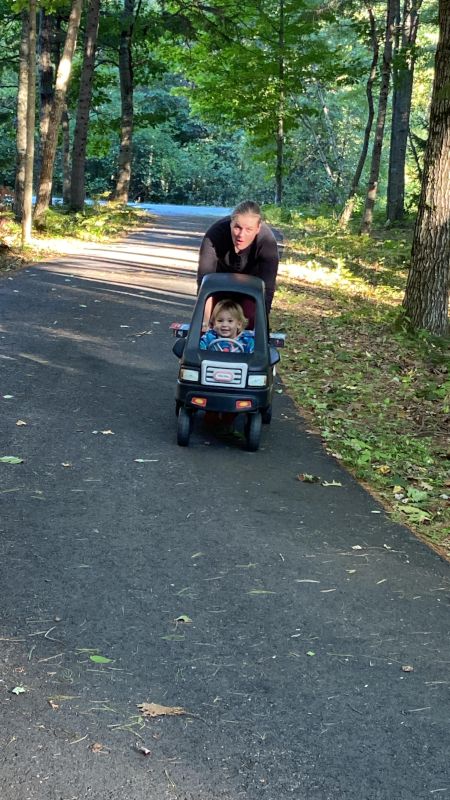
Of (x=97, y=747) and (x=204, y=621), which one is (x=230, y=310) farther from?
(x=97, y=747)

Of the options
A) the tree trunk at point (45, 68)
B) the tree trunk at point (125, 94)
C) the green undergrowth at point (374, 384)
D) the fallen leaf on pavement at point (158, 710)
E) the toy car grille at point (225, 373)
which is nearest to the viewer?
the fallen leaf on pavement at point (158, 710)

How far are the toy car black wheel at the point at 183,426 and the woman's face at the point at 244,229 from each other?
1.59 m

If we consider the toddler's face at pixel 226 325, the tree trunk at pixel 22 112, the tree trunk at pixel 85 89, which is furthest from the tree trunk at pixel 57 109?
the toddler's face at pixel 226 325

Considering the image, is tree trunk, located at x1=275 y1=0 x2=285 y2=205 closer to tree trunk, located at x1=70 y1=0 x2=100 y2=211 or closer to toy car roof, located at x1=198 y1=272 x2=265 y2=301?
tree trunk, located at x1=70 y1=0 x2=100 y2=211

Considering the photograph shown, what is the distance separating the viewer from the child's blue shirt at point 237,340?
722 cm

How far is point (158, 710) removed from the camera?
3.43 m

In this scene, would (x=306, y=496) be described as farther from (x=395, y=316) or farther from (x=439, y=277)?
(x=395, y=316)

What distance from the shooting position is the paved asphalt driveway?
3.14 m

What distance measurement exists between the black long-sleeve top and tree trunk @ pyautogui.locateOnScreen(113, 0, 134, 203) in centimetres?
2640

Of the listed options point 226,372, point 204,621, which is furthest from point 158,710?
point 226,372

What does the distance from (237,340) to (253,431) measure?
781 millimetres

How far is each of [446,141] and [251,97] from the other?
28592 millimetres

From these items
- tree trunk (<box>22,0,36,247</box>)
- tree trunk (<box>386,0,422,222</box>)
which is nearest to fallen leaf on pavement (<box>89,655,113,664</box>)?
tree trunk (<box>22,0,36,247</box>)

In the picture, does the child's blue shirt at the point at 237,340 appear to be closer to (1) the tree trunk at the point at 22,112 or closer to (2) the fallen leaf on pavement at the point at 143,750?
(2) the fallen leaf on pavement at the point at 143,750
